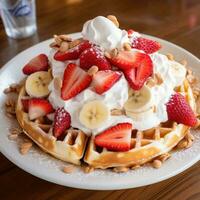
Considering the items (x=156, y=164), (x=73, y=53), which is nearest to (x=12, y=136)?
Result: (x=73, y=53)

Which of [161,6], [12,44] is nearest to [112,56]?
[12,44]

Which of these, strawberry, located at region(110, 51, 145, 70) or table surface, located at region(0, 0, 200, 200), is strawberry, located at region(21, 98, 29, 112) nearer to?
table surface, located at region(0, 0, 200, 200)

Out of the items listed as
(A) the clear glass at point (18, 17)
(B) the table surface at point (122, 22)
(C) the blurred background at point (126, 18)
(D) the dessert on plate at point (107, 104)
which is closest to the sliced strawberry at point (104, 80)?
(D) the dessert on plate at point (107, 104)

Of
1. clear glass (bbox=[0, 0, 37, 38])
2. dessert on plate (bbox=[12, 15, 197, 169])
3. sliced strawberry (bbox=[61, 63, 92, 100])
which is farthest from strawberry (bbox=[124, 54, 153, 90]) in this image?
clear glass (bbox=[0, 0, 37, 38])

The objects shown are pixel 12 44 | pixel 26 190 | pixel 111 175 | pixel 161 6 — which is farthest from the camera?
pixel 161 6

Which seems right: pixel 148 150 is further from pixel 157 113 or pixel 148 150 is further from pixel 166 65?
pixel 166 65

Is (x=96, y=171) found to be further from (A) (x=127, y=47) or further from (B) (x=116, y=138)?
(A) (x=127, y=47)
